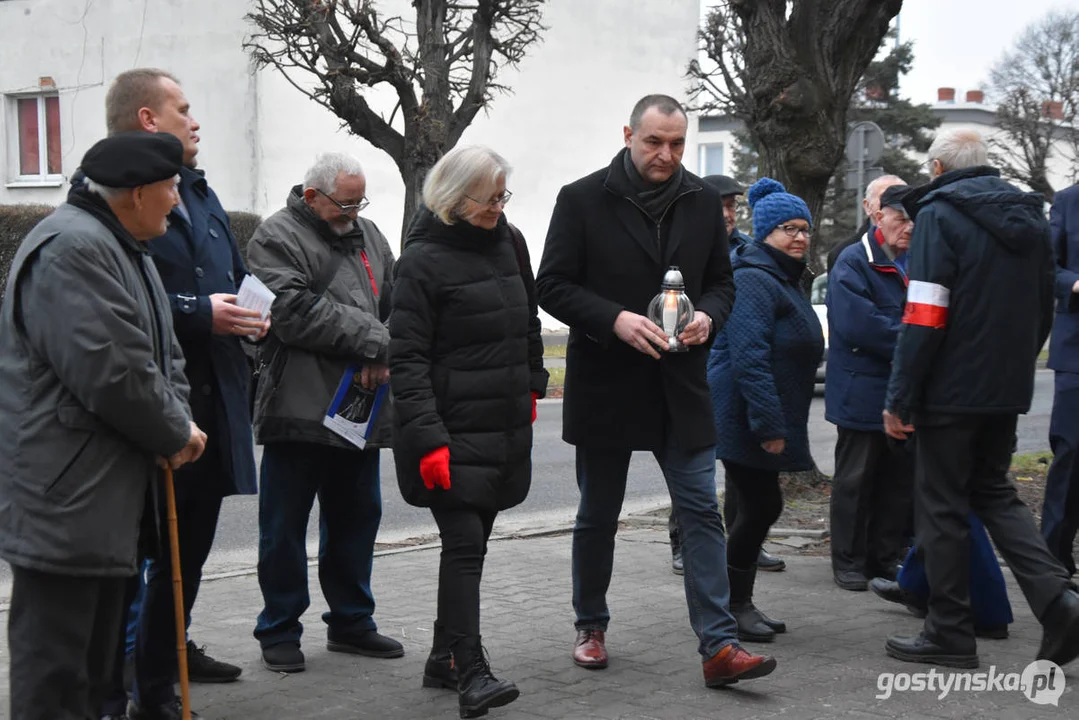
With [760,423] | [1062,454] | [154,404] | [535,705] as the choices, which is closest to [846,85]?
[1062,454]

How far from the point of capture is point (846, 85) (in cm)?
977

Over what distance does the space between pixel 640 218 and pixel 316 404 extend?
146cm

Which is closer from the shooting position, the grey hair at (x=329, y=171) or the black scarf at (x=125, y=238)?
the black scarf at (x=125, y=238)

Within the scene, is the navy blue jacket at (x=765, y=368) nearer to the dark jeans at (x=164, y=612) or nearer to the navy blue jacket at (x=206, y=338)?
the navy blue jacket at (x=206, y=338)

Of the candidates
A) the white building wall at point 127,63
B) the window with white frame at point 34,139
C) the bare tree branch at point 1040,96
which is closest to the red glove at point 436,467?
the white building wall at point 127,63

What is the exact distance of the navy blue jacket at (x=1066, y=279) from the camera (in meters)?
6.79

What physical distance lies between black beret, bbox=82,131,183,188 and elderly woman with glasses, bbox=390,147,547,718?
1.27 metres

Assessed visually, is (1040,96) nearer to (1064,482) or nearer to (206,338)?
(1064,482)

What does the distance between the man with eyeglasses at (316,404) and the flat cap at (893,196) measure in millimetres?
2307

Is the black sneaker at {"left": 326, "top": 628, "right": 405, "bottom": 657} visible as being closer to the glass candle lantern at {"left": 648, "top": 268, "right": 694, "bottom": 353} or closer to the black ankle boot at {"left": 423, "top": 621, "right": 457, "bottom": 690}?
the black ankle boot at {"left": 423, "top": 621, "right": 457, "bottom": 690}

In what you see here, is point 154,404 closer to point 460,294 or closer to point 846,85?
point 460,294

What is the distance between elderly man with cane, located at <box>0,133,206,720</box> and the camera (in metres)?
3.58

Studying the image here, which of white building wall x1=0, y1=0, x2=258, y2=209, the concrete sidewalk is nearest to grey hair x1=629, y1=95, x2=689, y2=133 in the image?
the concrete sidewalk

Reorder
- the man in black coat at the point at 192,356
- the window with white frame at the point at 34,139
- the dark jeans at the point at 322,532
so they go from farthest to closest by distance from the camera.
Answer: the window with white frame at the point at 34,139 → the dark jeans at the point at 322,532 → the man in black coat at the point at 192,356
